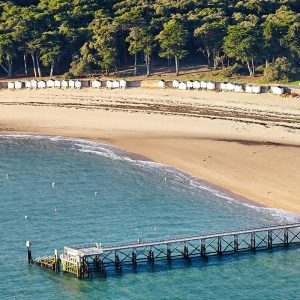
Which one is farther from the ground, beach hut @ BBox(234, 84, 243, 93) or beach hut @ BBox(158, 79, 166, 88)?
beach hut @ BBox(158, 79, 166, 88)

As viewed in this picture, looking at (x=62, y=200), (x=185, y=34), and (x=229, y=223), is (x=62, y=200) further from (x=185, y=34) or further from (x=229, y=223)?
(x=185, y=34)

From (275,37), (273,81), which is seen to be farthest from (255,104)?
(275,37)

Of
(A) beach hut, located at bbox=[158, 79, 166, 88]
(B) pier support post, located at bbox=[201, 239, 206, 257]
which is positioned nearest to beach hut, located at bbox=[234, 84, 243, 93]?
(A) beach hut, located at bbox=[158, 79, 166, 88]

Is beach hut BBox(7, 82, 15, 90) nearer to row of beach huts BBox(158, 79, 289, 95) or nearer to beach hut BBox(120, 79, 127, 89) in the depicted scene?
beach hut BBox(120, 79, 127, 89)

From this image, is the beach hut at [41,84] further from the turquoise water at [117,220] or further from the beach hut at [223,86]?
the turquoise water at [117,220]

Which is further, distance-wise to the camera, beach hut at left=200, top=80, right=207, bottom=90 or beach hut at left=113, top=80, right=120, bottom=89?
beach hut at left=113, top=80, right=120, bottom=89

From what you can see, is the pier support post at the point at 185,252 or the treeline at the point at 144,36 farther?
the treeline at the point at 144,36

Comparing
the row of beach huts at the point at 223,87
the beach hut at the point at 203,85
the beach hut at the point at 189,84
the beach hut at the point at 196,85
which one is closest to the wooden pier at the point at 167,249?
the row of beach huts at the point at 223,87
